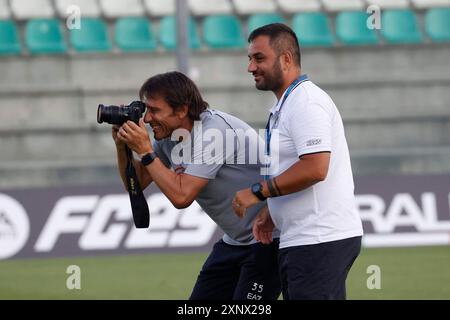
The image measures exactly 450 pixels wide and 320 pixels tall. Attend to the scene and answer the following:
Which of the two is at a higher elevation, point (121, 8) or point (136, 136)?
point (121, 8)

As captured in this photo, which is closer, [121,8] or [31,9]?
[31,9]

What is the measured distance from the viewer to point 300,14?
67.2 ft

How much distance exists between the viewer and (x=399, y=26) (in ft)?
67.9

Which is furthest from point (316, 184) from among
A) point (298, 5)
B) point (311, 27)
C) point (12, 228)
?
point (298, 5)

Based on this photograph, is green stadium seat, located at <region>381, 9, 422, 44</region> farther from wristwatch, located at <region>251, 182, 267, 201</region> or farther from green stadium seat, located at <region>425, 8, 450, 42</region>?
wristwatch, located at <region>251, 182, 267, 201</region>

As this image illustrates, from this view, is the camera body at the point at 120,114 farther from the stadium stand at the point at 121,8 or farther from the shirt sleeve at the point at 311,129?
the stadium stand at the point at 121,8

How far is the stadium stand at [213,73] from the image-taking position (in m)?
18.3

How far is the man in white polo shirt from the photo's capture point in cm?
566

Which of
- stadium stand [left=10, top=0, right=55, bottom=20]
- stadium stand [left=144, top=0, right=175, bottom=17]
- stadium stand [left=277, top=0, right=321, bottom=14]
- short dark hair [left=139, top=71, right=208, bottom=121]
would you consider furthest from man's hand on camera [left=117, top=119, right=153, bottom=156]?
stadium stand [left=277, top=0, right=321, bottom=14]

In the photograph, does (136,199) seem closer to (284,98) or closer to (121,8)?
(284,98)

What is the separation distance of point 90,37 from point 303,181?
1470 cm

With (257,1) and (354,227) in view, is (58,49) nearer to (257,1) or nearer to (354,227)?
(257,1)

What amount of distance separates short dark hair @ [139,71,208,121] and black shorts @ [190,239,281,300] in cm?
90

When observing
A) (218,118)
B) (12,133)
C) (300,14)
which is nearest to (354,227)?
(218,118)
